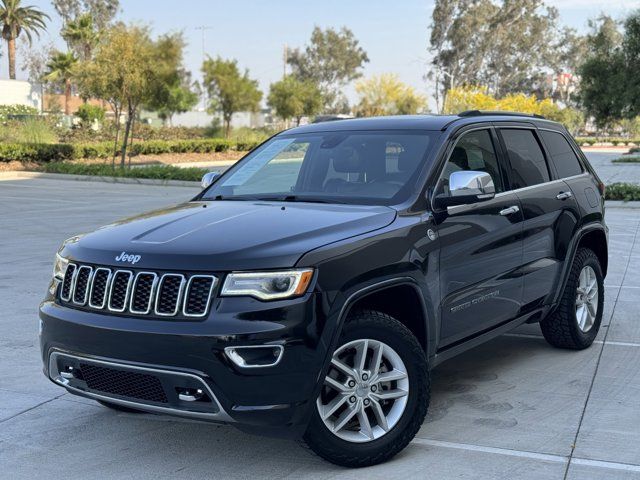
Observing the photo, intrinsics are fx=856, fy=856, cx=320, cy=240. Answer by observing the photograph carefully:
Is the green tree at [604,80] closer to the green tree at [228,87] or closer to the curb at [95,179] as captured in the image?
the curb at [95,179]

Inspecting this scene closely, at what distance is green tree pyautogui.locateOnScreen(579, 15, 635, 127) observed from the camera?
33.6 meters

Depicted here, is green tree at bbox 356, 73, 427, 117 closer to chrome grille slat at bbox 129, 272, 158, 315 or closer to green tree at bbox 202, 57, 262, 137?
green tree at bbox 202, 57, 262, 137

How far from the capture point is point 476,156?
212 inches

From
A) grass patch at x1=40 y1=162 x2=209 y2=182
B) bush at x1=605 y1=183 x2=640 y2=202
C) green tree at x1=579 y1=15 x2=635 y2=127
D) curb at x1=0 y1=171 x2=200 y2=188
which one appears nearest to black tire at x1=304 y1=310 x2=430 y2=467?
bush at x1=605 y1=183 x2=640 y2=202

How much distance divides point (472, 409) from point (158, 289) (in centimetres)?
222

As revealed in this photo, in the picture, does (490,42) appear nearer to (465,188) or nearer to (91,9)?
(91,9)

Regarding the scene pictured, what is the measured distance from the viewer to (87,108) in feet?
170

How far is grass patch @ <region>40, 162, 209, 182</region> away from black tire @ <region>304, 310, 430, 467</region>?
67.6ft

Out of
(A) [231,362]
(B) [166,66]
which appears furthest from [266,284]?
(B) [166,66]

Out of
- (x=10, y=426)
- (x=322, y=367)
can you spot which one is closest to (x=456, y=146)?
(x=322, y=367)

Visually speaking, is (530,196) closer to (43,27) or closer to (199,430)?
(199,430)

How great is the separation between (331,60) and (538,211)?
302 ft

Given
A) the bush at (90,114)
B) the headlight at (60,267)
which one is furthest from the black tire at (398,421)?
the bush at (90,114)

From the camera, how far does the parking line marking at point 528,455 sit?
167 inches
